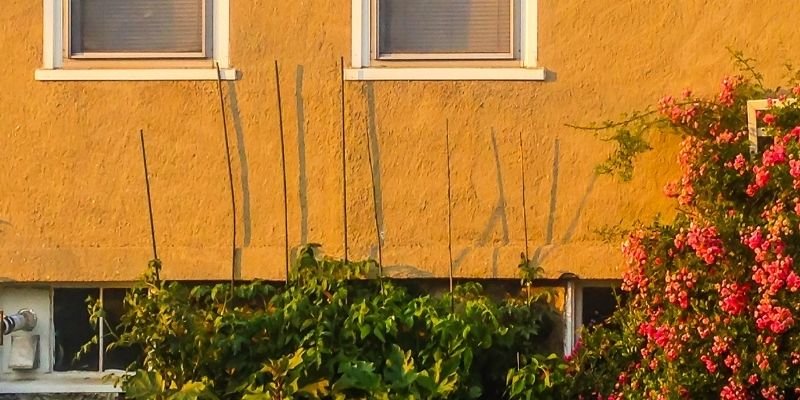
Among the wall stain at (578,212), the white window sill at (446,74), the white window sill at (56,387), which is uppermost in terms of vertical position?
the white window sill at (446,74)

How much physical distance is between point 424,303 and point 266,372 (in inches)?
32.0

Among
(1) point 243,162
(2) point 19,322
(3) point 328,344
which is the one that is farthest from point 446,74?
(2) point 19,322

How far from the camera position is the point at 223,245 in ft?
19.6

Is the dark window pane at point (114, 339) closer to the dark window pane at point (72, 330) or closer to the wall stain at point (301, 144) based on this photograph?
the dark window pane at point (72, 330)

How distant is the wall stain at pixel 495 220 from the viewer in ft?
19.4

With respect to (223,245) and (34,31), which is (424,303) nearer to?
(223,245)

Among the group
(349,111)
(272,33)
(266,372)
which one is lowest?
(266,372)

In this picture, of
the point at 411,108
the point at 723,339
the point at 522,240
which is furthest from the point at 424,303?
the point at 723,339

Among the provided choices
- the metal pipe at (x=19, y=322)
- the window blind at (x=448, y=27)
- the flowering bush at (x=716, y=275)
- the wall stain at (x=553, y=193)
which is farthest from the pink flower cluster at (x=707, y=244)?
the metal pipe at (x=19, y=322)

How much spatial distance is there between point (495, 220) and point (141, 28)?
2039mm

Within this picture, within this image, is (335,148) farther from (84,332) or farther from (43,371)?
(43,371)

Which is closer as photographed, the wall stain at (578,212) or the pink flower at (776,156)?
the pink flower at (776,156)

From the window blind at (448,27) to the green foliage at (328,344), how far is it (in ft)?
3.88

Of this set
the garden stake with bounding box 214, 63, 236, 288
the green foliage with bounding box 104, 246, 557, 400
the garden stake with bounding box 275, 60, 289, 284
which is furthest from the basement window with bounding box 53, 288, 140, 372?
the garden stake with bounding box 275, 60, 289, 284
